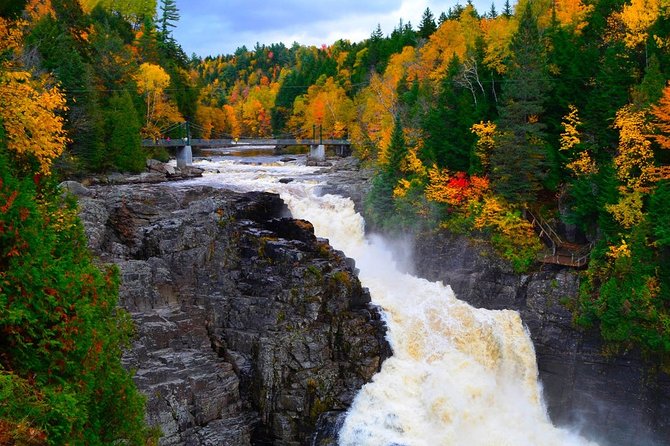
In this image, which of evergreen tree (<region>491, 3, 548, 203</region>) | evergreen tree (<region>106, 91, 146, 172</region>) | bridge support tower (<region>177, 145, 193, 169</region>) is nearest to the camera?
evergreen tree (<region>491, 3, 548, 203</region>)

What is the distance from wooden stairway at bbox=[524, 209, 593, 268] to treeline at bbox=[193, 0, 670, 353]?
57 centimetres

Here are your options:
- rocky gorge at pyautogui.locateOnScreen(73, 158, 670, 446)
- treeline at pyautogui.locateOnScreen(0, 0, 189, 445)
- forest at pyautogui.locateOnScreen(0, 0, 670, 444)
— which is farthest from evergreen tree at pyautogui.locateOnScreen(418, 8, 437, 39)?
treeline at pyautogui.locateOnScreen(0, 0, 189, 445)

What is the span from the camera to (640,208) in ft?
86.9

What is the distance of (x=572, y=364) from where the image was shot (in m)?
27.3

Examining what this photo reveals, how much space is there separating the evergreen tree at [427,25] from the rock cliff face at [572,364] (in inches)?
1944

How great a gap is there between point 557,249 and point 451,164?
973cm

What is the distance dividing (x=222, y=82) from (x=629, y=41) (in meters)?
159

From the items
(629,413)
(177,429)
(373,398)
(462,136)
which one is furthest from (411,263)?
(177,429)

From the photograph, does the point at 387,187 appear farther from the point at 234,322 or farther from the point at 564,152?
the point at 234,322

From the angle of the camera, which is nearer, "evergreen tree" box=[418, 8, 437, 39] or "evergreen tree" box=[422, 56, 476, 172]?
"evergreen tree" box=[422, 56, 476, 172]

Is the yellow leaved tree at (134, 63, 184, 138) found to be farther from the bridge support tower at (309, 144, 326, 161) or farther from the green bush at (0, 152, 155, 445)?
the green bush at (0, 152, 155, 445)

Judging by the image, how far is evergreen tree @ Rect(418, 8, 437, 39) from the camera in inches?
2859

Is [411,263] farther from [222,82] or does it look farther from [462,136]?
[222,82]

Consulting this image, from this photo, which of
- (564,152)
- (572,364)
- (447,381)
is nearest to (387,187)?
(564,152)
